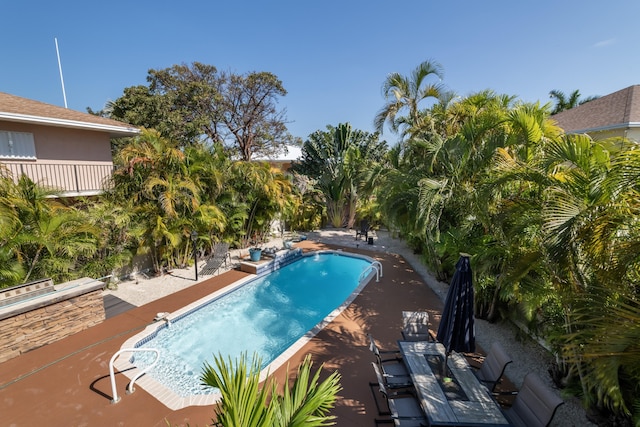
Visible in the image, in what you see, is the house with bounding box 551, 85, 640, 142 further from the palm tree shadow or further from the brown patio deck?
the palm tree shadow

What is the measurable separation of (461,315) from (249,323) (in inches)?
264

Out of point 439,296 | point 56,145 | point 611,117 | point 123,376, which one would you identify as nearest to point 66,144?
point 56,145

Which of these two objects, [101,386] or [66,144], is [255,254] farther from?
[66,144]

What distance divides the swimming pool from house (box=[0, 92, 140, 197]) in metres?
7.25

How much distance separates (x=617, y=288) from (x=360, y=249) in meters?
13.9

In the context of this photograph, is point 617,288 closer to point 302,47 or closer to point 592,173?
point 592,173

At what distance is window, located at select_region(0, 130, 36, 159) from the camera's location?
10.8 metres

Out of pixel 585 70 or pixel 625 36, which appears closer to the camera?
pixel 625 36

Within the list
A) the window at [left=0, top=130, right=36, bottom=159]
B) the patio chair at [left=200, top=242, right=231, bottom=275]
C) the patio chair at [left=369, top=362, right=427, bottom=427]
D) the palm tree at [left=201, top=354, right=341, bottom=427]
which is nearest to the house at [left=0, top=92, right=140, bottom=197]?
the window at [left=0, top=130, right=36, bottom=159]

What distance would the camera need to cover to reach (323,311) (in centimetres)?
1019

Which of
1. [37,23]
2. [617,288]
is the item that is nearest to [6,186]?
[617,288]

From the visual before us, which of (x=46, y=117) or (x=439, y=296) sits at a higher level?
(x=46, y=117)

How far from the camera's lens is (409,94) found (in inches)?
529

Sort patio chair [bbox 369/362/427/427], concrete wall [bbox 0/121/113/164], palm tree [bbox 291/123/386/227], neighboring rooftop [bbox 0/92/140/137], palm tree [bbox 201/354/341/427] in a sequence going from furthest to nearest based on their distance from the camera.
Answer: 1. palm tree [bbox 291/123/386/227]
2. concrete wall [bbox 0/121/113/164]
3. neighboring rooftop [bbox 0/92/140/137]
4. patio chair [bbox 369/362/427/427]
5. palm tree [bbox 201/354/341/427]
